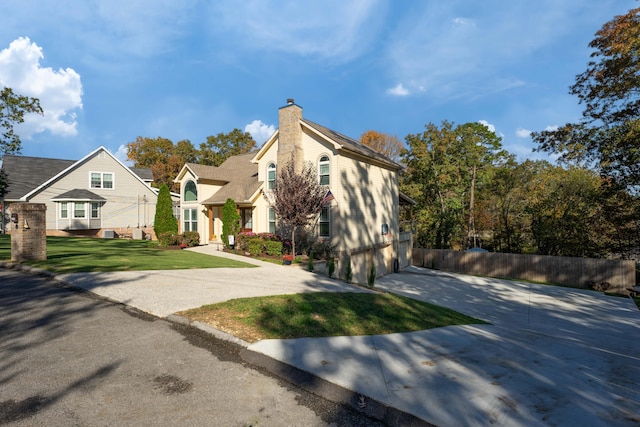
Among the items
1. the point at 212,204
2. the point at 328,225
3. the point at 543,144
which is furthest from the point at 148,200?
the point at 543,144

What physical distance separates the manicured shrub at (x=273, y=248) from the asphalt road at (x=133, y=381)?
36.5 feet

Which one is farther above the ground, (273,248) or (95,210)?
(95,210)

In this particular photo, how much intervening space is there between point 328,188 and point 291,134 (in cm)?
399

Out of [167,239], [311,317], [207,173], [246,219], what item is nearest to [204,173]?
[207,173]

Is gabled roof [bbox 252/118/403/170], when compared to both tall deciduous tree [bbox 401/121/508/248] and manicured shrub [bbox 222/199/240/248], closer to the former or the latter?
manicured shrub [bbox 222/199/240/248]

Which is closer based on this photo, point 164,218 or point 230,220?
point 230,220

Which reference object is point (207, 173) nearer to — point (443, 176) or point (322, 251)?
point (322, 251)

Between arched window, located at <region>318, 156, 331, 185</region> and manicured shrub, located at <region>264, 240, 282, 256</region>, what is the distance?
441 cm

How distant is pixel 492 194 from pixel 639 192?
17493 mm

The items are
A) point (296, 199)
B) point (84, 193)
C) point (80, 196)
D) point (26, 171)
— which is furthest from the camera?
point (26, 171)

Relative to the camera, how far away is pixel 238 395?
12.0 ft

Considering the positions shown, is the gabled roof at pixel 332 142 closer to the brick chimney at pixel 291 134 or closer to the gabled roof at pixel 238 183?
the brick chimney at pixel 291 134

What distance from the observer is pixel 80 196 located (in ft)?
96.2

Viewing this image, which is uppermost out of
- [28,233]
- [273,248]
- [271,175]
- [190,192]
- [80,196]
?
[271,175]
